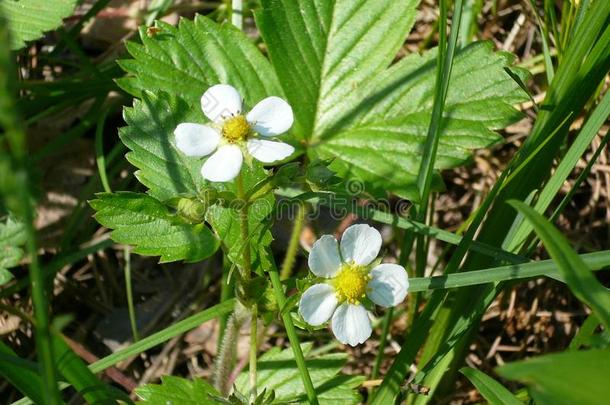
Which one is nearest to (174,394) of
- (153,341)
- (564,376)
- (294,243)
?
(153,341)

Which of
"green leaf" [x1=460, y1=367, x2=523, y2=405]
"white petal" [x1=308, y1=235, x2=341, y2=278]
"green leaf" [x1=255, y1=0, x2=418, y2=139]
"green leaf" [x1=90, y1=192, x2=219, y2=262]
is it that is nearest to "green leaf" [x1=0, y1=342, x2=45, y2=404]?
"green leaf" [x1=90, y1=192, x2=219, y2=262]

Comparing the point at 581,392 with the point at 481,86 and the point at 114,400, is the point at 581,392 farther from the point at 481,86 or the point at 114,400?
the point at 481,86

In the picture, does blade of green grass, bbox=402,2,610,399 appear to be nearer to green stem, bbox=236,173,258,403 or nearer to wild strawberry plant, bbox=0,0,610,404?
wild strawberry plant, bbox=0,0,610,404

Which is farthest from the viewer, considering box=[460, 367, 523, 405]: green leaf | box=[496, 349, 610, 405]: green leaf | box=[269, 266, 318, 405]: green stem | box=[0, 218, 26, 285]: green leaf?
box=[0, 218, 26, 285]: green leaf

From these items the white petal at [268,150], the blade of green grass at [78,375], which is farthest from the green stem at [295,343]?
the blade of green grass at [78,375]

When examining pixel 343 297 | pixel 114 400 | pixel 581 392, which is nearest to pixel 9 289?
pixel 114 400
